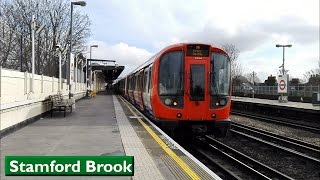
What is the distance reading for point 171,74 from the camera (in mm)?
14422

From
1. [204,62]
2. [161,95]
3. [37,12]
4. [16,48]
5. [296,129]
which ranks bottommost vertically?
[296,129]

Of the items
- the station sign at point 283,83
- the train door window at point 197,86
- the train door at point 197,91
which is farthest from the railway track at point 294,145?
the station sign at point 283,83

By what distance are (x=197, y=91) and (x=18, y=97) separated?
585 centimetres

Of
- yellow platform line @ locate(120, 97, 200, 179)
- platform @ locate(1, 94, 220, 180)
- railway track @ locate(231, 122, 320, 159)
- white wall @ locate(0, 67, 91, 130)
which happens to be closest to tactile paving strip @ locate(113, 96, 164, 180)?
platform @ locate(1, 94, 220, 180)

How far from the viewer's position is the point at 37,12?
46688 millimetres

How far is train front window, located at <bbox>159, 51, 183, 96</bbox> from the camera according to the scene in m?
14.3

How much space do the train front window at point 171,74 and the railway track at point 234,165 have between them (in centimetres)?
210

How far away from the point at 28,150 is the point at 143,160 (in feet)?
9.66

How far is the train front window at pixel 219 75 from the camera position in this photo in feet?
47.0

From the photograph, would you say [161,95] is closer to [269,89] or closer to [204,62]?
[204,62]

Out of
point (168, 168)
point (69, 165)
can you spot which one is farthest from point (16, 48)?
point (69, 165)

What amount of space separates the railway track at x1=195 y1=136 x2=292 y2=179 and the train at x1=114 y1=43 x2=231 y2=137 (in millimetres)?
799
